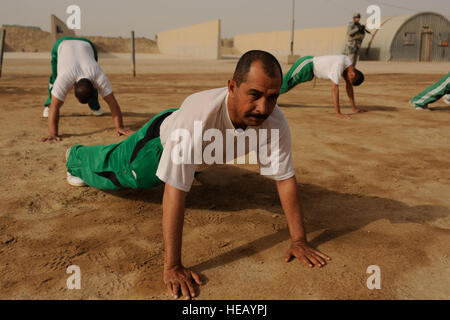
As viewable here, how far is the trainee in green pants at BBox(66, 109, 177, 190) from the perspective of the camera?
2.21 metres

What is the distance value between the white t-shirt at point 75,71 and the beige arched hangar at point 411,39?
22.6 m

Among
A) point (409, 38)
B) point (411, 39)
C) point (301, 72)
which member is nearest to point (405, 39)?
point (409, 38)

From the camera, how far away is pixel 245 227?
2365 mm

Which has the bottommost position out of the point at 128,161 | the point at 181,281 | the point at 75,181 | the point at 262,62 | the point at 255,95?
the point at 181,281

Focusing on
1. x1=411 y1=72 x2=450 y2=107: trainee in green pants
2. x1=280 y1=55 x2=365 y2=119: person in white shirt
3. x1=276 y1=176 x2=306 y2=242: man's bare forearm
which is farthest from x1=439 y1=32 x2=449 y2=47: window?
x1=276 y1=176 x2=306 y2=242: man's bare forearm

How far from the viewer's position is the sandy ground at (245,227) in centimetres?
179

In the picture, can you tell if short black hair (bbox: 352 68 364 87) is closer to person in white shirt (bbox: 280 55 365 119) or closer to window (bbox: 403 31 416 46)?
person in white shirt (bbox: 280 55 365 119)

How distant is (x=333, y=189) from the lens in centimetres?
302

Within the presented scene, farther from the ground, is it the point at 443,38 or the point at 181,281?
the point at 443,38

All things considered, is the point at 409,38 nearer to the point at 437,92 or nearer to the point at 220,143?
the point at 437,92

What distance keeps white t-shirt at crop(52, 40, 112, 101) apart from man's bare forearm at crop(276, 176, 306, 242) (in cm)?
333

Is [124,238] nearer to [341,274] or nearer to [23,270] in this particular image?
[23,270]

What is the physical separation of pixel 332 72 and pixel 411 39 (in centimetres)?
2124
